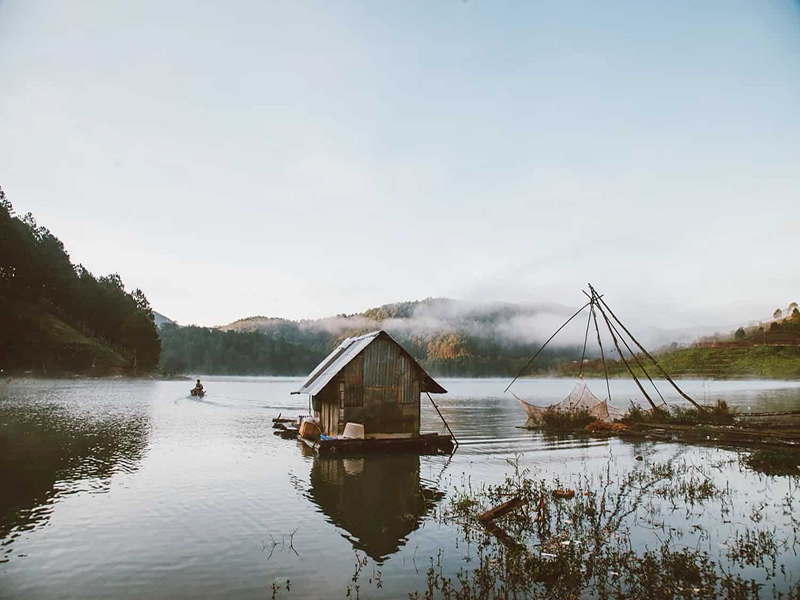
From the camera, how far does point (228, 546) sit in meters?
12.5

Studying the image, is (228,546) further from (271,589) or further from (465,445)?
(465,445)

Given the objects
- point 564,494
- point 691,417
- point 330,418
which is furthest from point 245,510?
point 691,417

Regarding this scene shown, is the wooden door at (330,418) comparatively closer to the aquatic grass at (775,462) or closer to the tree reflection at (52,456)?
the tree reflection at (52,456)

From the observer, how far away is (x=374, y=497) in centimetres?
1766

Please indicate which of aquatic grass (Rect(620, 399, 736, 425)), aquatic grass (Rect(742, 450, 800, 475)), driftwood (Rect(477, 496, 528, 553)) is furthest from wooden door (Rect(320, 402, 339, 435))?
aquatic grass (Rect(620, 399, 736, 425))

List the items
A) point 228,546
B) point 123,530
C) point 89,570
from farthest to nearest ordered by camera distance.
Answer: point 123,530
point 228,546
point 89,570

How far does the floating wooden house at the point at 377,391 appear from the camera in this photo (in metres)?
25.7

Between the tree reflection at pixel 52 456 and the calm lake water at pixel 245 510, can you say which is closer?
the calm lake water at pixel 245 510

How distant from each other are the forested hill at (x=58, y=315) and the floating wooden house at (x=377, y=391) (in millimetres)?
88927

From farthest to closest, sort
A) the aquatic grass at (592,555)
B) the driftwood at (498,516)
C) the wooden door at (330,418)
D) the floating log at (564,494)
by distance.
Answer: the wooden door at (330,418) < the floating log at (564,494) < the driftwood at (498,516) < the aquatic grass at (592,555)

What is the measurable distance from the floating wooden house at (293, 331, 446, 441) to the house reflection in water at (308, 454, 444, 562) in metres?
1.46

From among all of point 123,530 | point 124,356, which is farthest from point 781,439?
point 124,356

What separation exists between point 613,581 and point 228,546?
8.41 metres

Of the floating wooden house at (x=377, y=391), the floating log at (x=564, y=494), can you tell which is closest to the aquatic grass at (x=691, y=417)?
the floating wooden house at (x=377, y=391)
